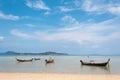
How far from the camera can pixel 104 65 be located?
30.5m

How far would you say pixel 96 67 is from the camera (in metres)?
30.8

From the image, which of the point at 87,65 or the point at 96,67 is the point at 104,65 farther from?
the point at 87,65

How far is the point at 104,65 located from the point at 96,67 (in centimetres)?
111

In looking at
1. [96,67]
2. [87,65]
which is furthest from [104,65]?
[87,65]

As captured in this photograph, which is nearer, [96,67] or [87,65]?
[96,67]

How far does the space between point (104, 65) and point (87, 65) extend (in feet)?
12.1

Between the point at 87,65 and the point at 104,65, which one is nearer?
the point at 104,65

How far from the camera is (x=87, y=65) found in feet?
110

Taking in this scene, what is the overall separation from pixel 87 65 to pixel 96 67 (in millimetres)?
2961
